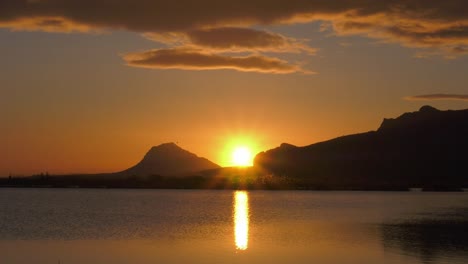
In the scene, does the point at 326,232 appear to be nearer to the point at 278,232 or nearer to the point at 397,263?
the point at 278,232

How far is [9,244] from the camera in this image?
181 feet

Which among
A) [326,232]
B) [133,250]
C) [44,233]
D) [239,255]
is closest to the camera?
[239,255]

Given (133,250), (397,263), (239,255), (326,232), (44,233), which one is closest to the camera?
(397,263)

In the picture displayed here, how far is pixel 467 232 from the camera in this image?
228 feet

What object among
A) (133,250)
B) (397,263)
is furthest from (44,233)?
(397,263)

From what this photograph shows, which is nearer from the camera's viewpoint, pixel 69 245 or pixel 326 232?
pixel 69 245

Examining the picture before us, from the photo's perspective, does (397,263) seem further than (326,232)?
No

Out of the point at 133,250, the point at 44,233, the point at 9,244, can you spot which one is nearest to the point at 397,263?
the point at 133,250

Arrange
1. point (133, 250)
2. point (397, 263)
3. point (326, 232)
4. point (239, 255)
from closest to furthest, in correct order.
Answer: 1. point (397, 263)
2. point (239, 255)
3. point (133, 250)
4. point (326, 232)

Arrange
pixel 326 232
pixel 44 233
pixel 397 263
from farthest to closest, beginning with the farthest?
pixel 326 232
pixel 44 233
pixel 397 263

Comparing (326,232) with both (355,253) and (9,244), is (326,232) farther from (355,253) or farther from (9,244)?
(9,244)

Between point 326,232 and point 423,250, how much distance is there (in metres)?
20.2

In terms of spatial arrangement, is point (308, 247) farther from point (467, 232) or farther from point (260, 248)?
point (467, 232)

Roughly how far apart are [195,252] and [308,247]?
10288mm
